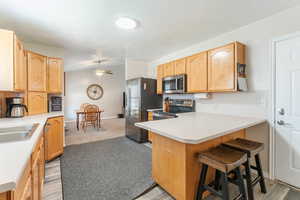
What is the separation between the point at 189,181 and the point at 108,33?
2.69m

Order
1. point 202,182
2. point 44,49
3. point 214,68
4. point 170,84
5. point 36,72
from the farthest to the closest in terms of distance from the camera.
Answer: point 170,84, point 44,49, point 36,72, point 214,68, point 202,182

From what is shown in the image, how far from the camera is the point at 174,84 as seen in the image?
3.17 m

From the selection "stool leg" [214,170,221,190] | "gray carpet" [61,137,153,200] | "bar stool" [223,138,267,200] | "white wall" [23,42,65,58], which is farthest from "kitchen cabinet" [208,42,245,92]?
"white wall" [23,42,65,58]

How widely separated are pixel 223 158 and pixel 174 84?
2.06 meters

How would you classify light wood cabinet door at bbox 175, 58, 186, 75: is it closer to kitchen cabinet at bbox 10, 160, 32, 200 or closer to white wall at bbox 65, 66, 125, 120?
kitchen cabinet at bbox 10, 160, 32, 200

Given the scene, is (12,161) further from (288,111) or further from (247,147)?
(288,111)

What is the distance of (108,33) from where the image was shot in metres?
2.61

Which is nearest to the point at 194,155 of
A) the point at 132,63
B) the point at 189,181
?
the point at 189,181

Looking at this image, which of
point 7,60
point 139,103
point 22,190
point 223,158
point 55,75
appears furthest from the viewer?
point 139,103

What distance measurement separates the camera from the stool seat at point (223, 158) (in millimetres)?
1238

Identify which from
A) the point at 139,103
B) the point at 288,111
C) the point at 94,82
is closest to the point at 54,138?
the point at 139,103

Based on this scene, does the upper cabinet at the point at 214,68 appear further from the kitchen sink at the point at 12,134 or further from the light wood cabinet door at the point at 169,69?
the kitchen sink at the point at 12,134

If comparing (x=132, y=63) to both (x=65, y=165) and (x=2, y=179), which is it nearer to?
(x=65, y=165)

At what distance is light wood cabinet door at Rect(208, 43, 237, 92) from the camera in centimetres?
217
